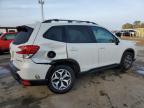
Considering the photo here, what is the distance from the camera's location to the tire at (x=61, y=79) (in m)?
4.95

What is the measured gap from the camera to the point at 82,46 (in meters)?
5.39

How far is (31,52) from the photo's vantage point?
459cm

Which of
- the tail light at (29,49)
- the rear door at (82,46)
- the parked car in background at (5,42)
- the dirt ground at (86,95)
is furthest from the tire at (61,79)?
the parked car in background at (5,42)

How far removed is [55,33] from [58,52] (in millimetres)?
495

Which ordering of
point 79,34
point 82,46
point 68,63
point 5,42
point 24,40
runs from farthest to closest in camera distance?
point 5,42
point 79,34
point 82,46
point 68,63
point 24,40

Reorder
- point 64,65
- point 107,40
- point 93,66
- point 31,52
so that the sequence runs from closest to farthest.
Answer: point 31,52
point 64,65
point 93,66
point 107,40

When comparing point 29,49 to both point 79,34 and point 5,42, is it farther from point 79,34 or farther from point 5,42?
point 5,42

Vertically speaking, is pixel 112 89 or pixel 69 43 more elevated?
pixel 69 43

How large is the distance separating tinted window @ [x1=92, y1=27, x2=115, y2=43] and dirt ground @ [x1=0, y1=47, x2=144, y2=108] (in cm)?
125

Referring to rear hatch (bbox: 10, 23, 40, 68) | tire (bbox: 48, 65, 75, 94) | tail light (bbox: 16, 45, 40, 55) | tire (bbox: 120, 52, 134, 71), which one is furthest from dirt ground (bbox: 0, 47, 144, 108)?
tail light (bbox: 16, 45, 40, 55)

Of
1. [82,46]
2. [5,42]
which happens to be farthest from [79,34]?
[5,42]

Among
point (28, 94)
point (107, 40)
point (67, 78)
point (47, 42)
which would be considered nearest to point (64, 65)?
point (67, 78)

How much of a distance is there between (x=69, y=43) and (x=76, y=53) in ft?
1.05

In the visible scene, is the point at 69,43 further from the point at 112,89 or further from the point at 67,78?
the point at 112,89
